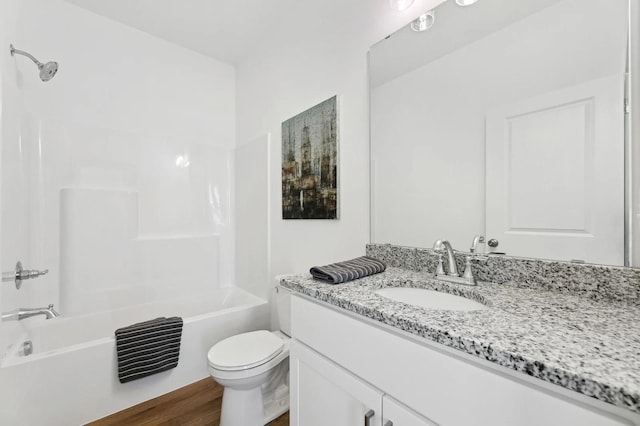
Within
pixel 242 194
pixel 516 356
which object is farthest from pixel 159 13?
pixel 516 356

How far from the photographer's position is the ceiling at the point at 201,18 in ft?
6.50

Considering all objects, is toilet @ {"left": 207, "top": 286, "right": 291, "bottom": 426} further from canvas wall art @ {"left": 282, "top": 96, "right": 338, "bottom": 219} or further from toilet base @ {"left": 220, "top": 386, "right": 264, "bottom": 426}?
canvas wall art @ {"left": 282, "top": 96, "right": 338, "bottom": 219}

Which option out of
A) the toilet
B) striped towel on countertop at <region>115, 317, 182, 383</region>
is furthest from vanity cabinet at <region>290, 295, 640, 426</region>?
striped towel on countertop at <region>115, 317, 182, 383</region>

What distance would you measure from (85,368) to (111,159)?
1524 millimetres

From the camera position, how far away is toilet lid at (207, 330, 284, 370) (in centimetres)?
134

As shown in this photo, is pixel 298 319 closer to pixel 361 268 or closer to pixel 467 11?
pixel 361 268

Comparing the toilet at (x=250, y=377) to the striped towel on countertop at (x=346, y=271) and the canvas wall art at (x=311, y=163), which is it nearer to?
the striped towel on countertop at (x=346, y=271)

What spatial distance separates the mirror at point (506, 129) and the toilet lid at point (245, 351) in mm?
843

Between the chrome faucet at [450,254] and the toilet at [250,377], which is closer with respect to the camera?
the chrome faucet at [450,254]

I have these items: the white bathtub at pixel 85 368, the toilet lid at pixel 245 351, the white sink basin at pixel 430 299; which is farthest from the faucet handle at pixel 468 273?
the white bathtub at pixel 85 368

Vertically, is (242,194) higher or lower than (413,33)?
lower

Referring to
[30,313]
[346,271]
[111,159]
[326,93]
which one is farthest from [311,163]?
[30,313]

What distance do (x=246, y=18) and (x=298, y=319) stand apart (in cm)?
230

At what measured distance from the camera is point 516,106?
977 millimetres
